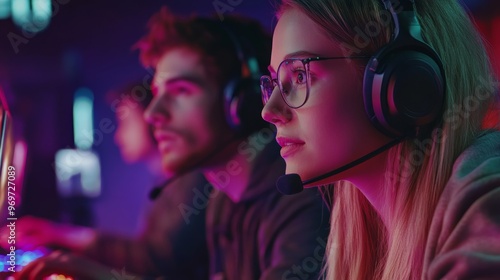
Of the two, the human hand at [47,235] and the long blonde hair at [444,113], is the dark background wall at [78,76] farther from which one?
the long blonde hair at [444,113]

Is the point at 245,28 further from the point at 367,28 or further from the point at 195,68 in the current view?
the point at 367,28

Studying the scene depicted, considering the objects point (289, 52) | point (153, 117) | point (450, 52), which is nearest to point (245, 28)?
point (153, 117)

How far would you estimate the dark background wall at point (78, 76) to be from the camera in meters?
1.46

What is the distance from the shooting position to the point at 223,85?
4.92ft

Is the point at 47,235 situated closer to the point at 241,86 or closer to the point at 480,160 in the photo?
the point at 241,86

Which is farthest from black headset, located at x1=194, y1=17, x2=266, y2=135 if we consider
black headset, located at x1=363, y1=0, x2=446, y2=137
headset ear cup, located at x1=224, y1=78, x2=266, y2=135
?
black headset, located at x1=363, y1=0, x2=446, y2=137

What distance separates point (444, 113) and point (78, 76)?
0.85m

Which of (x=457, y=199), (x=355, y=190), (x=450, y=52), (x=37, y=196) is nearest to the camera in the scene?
(x=457, y=199)

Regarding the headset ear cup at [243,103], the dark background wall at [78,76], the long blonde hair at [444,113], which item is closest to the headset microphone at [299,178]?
the long blonde hair at [444,113]

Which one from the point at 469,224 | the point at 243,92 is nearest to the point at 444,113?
the point at 469,224

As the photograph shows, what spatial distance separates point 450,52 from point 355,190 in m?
0.28

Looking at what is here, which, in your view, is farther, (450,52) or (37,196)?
(37,196)

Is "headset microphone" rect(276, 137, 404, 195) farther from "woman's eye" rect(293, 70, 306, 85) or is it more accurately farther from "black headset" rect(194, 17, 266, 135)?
"black headset" rect(194, 17, 266, 135)

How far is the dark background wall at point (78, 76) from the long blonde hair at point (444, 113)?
0.54 metres
